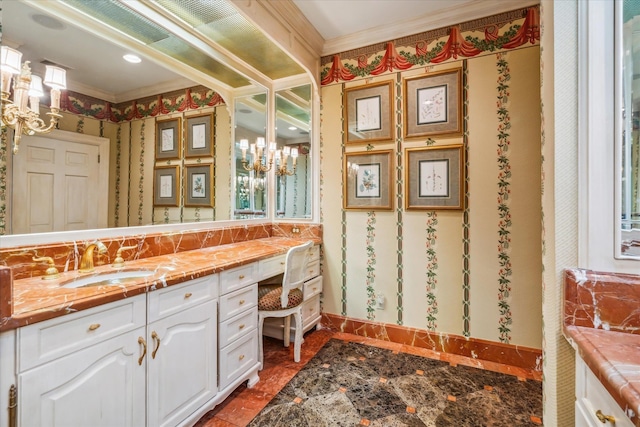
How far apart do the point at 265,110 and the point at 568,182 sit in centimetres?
271

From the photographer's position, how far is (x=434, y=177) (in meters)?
2.46

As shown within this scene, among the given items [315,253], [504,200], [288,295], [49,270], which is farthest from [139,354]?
[504,200]

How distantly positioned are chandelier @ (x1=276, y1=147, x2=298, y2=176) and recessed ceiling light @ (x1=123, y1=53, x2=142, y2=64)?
1.45 metres

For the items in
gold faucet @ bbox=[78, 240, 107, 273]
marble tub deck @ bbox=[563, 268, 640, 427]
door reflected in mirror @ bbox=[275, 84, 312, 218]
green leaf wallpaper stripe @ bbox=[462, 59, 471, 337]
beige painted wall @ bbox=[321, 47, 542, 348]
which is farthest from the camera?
door reflected in mirror @ bbox=[275, 84, 312, 218]

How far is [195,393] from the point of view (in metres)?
1.53

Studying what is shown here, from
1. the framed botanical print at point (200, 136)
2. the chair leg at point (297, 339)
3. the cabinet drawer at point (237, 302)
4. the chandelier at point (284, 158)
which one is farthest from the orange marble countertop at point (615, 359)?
the chandelier at point (284, 158)

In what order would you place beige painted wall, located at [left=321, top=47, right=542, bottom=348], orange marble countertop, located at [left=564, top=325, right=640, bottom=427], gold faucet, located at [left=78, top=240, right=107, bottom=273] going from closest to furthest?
orange marble countertop, located at [left=564, top=325, right=640, bottom=427]
gold faucet, located at [left=78, top=240, right=107, bottom=273]
beige painted wall, located at [left=321, top=47, right=542, bottom=348]

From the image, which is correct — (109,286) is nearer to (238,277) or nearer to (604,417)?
(238,277)

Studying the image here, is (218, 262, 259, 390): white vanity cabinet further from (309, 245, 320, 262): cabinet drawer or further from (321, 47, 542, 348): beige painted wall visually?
(321, 47, 542, 348): beige painted wall

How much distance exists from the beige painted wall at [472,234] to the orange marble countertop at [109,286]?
3.26 feet

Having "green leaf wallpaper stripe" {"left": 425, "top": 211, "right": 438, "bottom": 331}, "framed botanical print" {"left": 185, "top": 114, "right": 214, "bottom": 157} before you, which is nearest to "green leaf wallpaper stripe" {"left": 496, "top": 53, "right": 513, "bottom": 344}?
"green leaf wallpaper stripe" {"left": 425, "top": 211, "right": 438, "bottom": 331}

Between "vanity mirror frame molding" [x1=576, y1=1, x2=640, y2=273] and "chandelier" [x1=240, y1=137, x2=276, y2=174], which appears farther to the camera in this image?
"chandelier" [x1=240, y1=137, x2=276, y2=174]

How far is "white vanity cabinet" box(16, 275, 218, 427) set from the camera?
38.1 inches

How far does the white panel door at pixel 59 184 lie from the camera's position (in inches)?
53.8
